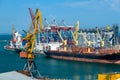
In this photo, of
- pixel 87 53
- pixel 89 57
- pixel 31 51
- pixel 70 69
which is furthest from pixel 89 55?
pixel 31 51

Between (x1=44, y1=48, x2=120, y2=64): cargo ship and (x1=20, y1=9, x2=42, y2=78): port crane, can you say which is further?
(x1=44, y1=48, x2=120, y2=64): cargo ship

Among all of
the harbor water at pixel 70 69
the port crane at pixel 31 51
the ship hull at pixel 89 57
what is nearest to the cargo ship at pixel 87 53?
the ship hull at pixel 89 57

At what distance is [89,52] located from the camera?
59312 millimetres

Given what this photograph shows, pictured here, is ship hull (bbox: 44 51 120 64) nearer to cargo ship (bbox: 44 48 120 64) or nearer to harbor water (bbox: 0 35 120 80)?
cargo ship (bbox: 44 48 120 64)

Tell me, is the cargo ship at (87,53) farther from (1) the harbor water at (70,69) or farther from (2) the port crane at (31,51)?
(2) the port crane at (31,51)

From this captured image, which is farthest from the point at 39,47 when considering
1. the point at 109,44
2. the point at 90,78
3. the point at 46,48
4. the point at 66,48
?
the point at 90,78

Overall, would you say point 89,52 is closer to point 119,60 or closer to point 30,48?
point 119,60

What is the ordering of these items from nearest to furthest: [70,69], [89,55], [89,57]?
[70,69], [89,57], [89,55]

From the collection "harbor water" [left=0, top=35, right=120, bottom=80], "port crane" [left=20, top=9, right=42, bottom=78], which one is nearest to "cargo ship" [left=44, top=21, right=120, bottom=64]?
"harbor water" [left=0, top=35, right=120, bottom=80]

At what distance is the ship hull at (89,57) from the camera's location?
53.9 meters

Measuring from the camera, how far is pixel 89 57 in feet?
187

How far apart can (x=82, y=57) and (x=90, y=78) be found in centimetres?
2222

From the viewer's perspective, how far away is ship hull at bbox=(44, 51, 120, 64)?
5394 cm

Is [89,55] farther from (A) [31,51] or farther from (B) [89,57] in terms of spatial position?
(A) [31,51]
